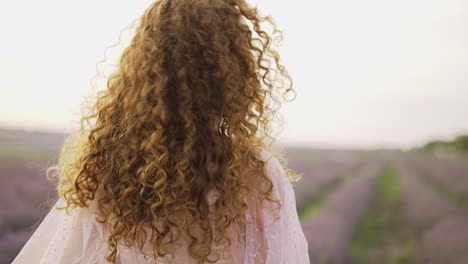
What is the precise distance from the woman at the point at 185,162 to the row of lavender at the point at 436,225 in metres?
4.00

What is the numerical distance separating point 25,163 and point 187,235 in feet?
16.7

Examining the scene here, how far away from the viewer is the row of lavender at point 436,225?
20.5 feet

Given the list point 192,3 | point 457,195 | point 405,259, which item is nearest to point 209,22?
point 192,3

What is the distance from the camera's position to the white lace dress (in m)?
2.46

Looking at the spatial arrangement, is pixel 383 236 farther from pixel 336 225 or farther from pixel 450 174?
pixel 450 174

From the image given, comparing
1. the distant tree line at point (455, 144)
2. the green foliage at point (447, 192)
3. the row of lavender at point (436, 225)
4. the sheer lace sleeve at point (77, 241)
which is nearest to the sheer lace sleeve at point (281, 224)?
the sheer lace sleeve at point (77, 241)

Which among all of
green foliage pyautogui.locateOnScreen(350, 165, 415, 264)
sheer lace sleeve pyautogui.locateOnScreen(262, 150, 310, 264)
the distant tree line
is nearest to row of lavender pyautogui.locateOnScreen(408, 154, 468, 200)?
green foliage pyautogui.locateOnScreen(350, 165, 415, 264)

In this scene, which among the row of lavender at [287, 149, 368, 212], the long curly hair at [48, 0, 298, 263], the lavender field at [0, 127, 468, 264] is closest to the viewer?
the long curly hair at [48, 0, 298, 263]

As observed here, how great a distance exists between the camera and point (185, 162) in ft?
7.76

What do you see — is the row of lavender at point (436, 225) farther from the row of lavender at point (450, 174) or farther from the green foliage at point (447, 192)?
the row of lavender at point (450, 174)

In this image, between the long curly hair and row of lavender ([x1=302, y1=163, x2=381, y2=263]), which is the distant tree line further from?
the long curly hair

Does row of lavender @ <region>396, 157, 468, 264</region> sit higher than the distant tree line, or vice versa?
row of lavender @ <region>396, 157, 468, 264</region>

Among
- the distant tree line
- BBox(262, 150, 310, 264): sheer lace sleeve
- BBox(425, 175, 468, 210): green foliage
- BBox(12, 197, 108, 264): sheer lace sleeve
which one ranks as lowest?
the distant tree line

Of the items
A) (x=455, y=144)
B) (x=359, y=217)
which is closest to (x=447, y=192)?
(x=359, y=217)
